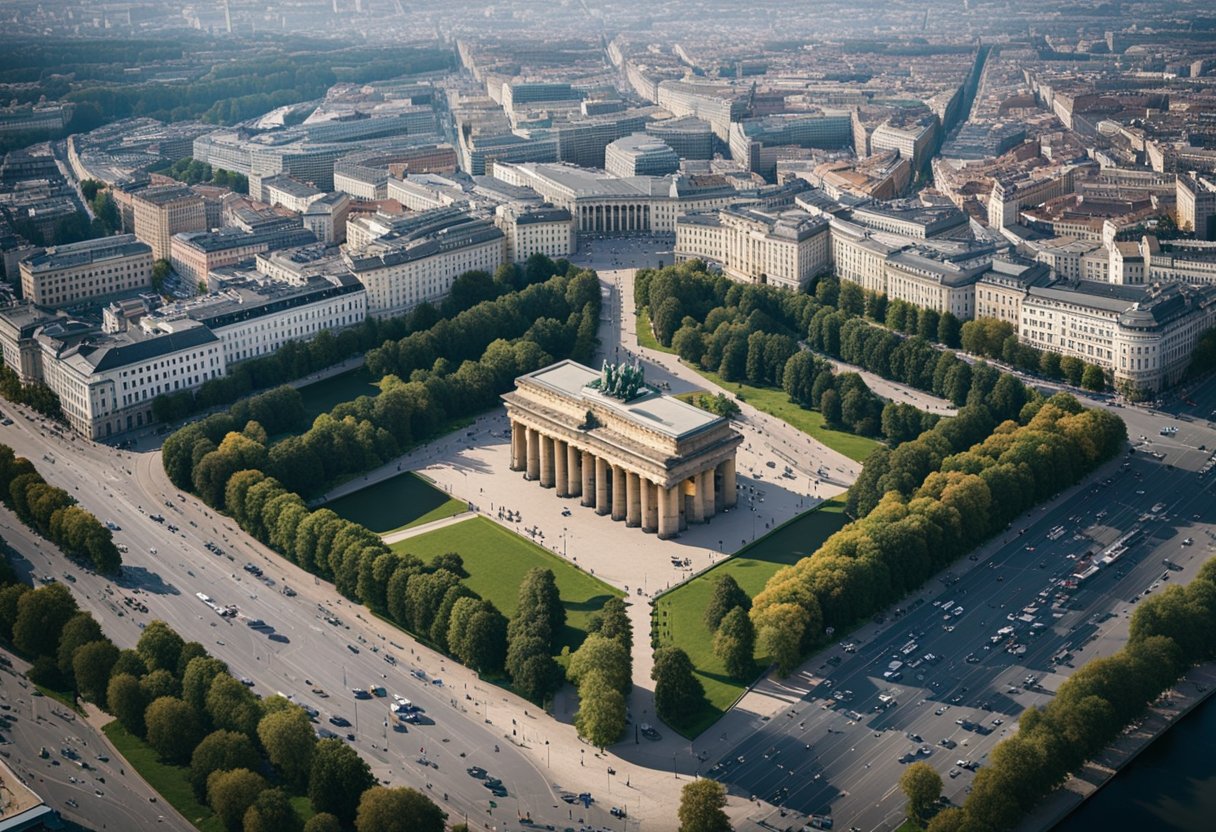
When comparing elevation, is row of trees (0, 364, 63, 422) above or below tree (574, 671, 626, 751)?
above

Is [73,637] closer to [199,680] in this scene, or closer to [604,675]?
[199,680]

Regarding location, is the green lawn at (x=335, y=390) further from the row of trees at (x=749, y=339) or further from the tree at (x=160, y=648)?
the tree at (x=160, y=648)

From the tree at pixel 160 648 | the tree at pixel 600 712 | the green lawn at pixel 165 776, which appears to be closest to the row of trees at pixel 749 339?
the tree at pixel 600 712

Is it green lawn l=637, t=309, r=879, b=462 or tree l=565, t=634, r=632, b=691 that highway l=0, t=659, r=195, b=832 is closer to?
tree l=565, t=634, r=632, b=691

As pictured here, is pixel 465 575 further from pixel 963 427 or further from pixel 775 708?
pixel 963 427

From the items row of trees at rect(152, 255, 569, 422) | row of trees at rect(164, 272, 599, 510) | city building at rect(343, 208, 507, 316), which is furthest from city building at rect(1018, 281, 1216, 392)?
city building at rect(343, 208, 507, 316)

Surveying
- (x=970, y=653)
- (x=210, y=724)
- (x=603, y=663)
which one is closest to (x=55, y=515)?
(x=210, y=724)
